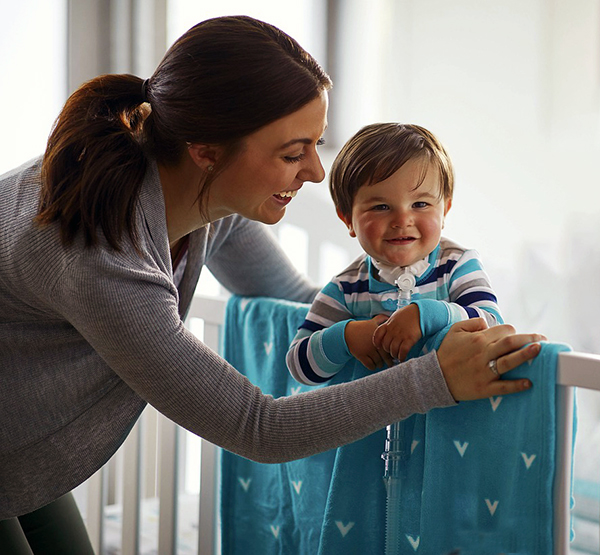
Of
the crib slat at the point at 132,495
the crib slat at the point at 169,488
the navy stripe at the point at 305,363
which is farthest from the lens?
the crib slat at the point at 132,495

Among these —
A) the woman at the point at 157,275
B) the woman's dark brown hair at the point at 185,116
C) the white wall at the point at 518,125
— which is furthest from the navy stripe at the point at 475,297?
the white wall at the point at 518,125

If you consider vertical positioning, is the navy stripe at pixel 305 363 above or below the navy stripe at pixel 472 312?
below

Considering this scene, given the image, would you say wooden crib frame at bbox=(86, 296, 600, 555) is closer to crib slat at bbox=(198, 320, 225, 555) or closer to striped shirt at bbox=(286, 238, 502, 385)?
crib slat at bbox=(198, 320, 225, 555)

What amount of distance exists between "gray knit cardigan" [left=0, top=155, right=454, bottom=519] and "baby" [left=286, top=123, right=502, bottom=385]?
0.09 meters

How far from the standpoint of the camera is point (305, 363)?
1.06m

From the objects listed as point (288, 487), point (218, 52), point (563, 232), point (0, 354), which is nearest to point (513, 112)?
point (563, 232)

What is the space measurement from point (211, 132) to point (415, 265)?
326 millimetres

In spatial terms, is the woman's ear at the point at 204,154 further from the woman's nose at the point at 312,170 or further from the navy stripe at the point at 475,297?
the navy stripe at the point at 475,297

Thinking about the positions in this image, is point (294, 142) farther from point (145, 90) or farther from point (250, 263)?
point (250, 263)

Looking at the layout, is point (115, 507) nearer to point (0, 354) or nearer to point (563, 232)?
point (0, 354)

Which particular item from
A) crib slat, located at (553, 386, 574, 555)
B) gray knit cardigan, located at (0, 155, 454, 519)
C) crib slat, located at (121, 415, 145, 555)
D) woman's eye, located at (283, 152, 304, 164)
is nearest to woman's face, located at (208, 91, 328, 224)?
woman's eye, located at (283, 152, 304, 164)

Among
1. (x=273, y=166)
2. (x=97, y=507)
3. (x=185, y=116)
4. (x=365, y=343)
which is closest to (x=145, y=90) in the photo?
(x=185, y=116)

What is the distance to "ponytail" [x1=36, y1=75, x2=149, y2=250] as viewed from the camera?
0.95 metres

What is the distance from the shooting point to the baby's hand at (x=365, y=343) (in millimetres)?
979
